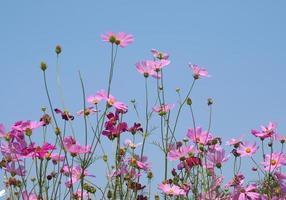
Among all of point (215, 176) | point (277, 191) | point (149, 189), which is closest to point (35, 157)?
point (149, 189)

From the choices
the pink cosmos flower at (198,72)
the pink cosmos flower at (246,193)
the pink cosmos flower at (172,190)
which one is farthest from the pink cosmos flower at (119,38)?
the pink cosmos flower at (246,193)

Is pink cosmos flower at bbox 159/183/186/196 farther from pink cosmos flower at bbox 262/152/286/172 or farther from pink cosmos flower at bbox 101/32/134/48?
pink cosmos flower at bbox 101/32/134/48

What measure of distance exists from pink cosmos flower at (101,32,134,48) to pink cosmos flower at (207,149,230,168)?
81 cm

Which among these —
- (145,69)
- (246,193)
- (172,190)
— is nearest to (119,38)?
(145,69)

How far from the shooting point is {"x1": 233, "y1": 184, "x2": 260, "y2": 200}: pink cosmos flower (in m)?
2.85

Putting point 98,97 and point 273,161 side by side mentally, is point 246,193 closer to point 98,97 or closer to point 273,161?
point 273,161

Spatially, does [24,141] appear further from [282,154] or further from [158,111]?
[282,154]

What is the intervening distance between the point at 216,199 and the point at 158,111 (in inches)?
21.7

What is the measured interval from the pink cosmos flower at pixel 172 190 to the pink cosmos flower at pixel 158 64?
23.0 inches

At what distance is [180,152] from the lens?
9.88 feet

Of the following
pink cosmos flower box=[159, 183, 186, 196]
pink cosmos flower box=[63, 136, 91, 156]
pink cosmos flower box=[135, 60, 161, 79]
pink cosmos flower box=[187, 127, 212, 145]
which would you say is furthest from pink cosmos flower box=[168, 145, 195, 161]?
pink cosmos flower box=[63, 136, 91, 156]

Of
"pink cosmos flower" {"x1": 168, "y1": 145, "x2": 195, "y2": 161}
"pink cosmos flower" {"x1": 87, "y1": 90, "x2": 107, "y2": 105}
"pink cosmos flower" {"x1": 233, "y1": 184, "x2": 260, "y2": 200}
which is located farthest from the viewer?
"pink cosmos flower" {"x1": 168, "y1": 145, "x2": 195, "y2": 161}

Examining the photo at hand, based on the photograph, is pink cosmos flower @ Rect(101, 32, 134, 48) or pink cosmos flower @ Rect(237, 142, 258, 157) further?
pink cosmos flower @ Rect(237, 142, 258, 157)

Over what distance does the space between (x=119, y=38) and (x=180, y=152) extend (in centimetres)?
69
